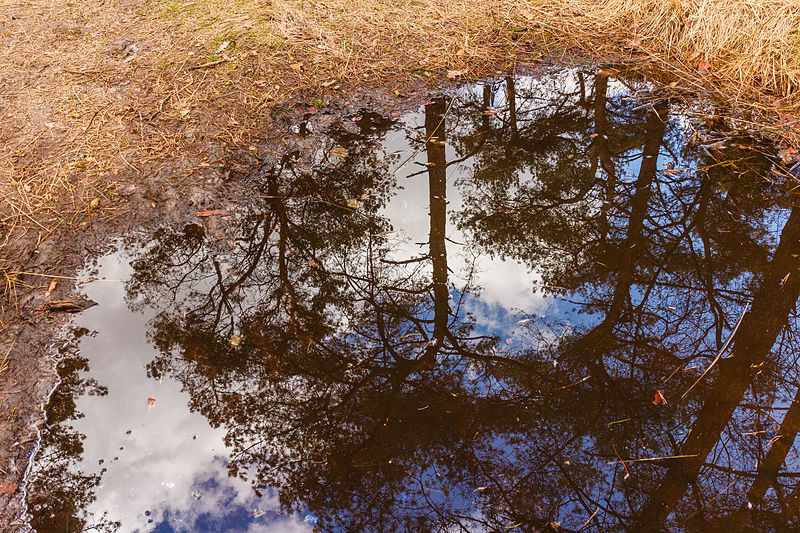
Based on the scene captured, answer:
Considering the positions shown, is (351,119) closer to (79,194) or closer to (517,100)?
(517,100)

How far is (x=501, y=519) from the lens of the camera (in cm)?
210

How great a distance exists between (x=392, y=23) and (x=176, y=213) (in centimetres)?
318

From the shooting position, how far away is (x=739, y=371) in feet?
8.56

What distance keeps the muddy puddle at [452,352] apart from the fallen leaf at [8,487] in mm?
60

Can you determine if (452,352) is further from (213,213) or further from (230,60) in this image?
(230,60)

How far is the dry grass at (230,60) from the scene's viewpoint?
12.2ft

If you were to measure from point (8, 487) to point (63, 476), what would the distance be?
20cm

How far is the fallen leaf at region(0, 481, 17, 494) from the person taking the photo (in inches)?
85.7

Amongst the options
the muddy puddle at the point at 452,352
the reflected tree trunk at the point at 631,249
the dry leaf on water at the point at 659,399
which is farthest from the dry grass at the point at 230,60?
the dry leaf on water at the point at 659,399

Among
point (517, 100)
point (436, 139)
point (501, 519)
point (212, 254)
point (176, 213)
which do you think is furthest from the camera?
point (517, 100)

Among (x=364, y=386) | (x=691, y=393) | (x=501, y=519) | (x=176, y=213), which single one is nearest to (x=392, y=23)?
(x=176, y=213)

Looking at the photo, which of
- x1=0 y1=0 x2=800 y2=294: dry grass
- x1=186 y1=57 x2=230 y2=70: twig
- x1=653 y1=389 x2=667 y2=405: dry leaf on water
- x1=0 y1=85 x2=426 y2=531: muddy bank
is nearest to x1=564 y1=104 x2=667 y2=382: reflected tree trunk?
x1=653 y1=389 x2=667 y2=405: dry leaf on water

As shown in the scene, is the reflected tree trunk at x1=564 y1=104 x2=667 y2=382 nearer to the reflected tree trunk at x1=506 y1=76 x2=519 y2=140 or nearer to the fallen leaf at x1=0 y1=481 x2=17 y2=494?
the reflected tree trunk at x1=506 y1=76 x2=519 y2=140

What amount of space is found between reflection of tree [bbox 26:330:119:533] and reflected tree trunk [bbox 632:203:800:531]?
2.32 metres
